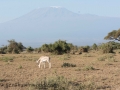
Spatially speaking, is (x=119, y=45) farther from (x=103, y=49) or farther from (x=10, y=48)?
(x=10, y=48)

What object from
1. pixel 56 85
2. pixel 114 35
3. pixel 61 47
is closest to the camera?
pixel 56 85

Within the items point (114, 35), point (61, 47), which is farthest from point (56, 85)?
point (114, 35)

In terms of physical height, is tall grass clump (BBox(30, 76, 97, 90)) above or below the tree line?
below

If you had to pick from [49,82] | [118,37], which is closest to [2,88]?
[49,82]

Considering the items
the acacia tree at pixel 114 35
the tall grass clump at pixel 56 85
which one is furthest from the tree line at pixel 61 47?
the tall grass clump at pixel 56 85

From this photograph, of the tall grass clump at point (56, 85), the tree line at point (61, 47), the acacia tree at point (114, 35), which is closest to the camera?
the tall grass clump at point (56, 85)

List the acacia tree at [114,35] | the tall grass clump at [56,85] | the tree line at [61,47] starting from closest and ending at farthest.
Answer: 1. the tall grass clump at [56,85]
2. the tree line at [61,47]
3. the acacia tree at [114,35]

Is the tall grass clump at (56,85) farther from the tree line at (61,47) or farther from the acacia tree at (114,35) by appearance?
the acacia tree at (114,35)

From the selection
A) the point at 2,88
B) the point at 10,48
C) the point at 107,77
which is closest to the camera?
the point at 2,88

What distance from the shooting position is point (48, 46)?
4512 cm

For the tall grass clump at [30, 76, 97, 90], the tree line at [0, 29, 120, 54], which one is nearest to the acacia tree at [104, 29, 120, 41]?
the tree line at [0, 29, 120, 54]

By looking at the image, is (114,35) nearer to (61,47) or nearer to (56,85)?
(61,47)

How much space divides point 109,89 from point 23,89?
3659 millimetres

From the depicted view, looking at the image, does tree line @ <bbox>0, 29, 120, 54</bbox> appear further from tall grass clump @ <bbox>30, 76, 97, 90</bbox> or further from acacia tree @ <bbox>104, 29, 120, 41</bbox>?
tall grass clump @ <bbox>30, 76, 97, 90</bbox>
